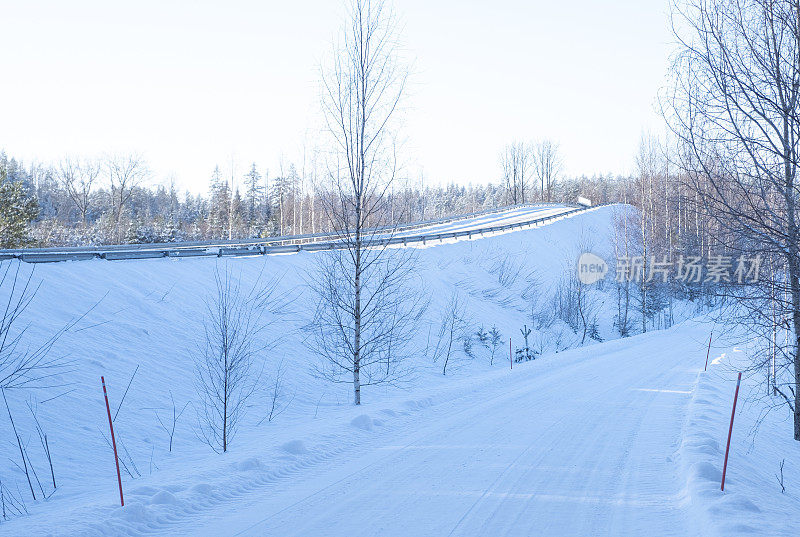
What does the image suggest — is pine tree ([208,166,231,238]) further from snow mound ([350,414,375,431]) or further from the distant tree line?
snow mound ([350,414,375,431])

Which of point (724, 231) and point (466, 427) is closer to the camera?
point (724, 231)

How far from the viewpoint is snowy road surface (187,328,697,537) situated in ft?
18.2

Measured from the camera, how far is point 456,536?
5.23m

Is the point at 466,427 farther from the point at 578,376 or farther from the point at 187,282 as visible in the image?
the point at 187,282

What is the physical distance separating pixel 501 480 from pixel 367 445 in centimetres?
273

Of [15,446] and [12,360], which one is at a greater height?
[12,360]

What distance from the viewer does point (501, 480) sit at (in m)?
6.85

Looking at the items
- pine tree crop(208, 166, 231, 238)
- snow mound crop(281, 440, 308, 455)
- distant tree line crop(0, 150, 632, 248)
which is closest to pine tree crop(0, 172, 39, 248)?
distant tree line crop(0, 150, 632, 248)

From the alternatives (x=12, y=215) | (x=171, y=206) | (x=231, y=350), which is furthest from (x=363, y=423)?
(x=171, y=206)

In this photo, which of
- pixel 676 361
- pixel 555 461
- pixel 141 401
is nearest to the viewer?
pixel 555 461

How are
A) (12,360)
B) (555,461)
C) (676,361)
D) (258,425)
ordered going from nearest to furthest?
(555,461), (12,360), (258,425), (676,361)

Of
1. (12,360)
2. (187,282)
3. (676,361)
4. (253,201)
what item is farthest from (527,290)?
(253,201)

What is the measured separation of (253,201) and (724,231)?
75.2 m

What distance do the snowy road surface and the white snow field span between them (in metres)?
0.03
